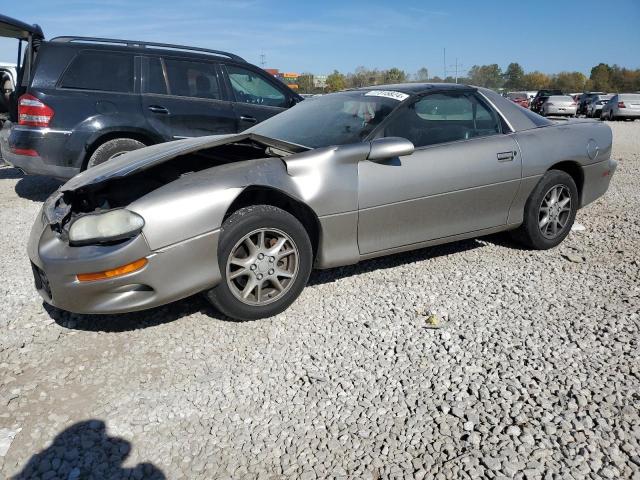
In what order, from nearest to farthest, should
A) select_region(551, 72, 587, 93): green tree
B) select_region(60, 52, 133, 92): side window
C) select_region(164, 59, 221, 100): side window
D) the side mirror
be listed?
the side mirror → select_region(60, 52, 133, 92): side window → select_region(164, 59, 221, 100): side window → select_region(551, 72, 587, 93): green tree

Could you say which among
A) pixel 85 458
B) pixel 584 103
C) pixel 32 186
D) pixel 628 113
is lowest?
pixel 85 458

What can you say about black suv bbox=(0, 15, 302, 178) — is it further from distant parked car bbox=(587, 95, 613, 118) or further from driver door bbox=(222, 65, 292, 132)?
distant parked car bbox=(587, 95, 613, 118)

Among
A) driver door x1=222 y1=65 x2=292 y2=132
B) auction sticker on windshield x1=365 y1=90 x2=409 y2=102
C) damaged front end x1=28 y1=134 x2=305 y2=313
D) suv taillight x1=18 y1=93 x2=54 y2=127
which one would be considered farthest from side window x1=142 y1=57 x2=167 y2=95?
damaged front end x1=28 y1=134 x2=305 y2=313

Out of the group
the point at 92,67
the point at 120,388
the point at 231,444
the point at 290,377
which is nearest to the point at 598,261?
the point at 290,377

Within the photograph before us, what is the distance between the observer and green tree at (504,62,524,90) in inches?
3327

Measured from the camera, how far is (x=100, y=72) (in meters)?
6.31

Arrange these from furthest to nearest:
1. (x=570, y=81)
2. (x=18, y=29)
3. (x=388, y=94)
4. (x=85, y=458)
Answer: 1. (x=570, y=81)
2. (x=18, y=29)
3. (x=388, y=94)
4. (x=85, y=458)

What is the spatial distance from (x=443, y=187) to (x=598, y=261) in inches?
61.4

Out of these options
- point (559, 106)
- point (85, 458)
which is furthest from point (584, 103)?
point (85, 458)

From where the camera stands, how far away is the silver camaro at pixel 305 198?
291cm

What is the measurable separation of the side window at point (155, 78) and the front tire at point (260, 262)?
409 cm

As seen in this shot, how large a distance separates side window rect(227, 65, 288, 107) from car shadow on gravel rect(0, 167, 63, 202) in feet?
9.47

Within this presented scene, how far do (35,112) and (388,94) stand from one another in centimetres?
411

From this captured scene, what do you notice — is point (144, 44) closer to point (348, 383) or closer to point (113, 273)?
point (113, 273)
